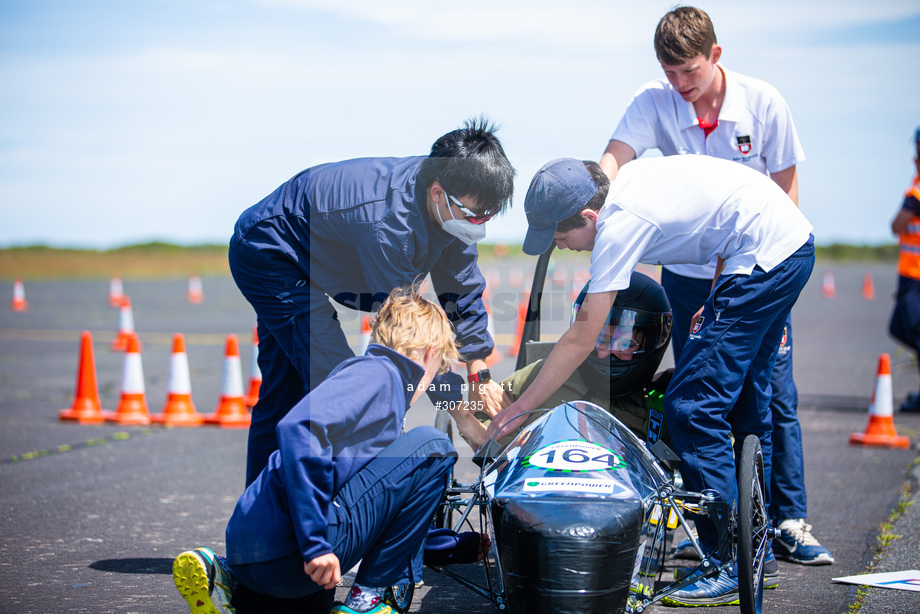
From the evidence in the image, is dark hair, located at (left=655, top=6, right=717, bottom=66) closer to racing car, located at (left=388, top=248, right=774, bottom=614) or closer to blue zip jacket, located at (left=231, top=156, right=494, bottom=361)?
blue zip jacket, located at (left=231, top=156, right=494, bottom=361)

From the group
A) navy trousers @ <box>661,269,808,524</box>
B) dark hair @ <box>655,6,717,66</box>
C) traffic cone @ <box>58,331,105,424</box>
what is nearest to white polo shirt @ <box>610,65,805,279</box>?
dark hair @ <box>655,6,717,66</box>

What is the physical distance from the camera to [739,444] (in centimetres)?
354

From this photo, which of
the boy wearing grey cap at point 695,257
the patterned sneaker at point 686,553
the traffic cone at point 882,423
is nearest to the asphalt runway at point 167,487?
the traffic cone at point 882,423

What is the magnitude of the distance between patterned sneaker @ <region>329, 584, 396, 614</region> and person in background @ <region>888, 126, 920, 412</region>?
253 inches

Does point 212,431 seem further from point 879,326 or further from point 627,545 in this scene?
point 879,326

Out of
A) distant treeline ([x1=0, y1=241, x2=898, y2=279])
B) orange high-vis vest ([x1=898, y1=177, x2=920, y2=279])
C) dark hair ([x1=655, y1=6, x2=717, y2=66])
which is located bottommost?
distant treeline ([x1=0, y1=241, x2=898, y2=279])

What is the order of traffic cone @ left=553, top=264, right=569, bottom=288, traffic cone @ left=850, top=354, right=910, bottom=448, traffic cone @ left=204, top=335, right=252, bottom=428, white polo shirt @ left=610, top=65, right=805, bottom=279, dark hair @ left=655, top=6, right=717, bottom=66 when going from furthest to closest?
traffic cone @ left=204, top=335, right=252, bottom=428 < traffic cone @ left=850, top=354, right=910, bottom=448 < traffic cone @ left=553, top=264, right=569, bottom=288 < white polo shirt @ left=610, top=65, right=805, bottom=279 < dark hair @ left=655, top=6, right=717, bottom=66

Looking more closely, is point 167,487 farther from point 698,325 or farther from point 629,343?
point 698,325

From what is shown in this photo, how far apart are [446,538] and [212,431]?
4.48m

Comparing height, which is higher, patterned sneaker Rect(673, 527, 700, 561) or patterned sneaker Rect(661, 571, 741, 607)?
patterned sneaker Rect(661, 571, 741, 607)

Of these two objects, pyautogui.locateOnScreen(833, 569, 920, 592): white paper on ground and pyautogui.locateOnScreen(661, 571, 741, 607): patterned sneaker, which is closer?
pyautogui.locateOnScreen(661, 571, 741, 607): patterned sneaker

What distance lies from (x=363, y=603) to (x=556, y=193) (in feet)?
5.05

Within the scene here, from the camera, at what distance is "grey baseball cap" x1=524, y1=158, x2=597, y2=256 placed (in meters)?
3.10

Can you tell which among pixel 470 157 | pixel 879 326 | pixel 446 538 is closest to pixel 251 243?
pixel 470 157
